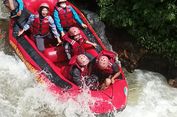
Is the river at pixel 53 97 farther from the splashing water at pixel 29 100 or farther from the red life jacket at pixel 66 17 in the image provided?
the red life jacket at pixel 66 17

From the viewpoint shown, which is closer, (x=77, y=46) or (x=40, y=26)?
(x=77, y=46)

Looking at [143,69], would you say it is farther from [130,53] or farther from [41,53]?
[41,53]

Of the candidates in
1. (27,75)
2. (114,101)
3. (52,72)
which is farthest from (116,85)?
(27,75)

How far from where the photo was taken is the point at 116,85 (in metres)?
8.05

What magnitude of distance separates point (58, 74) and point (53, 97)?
0.46 m

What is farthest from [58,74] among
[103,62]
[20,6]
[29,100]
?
[20,6]

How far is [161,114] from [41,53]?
2.61 metres

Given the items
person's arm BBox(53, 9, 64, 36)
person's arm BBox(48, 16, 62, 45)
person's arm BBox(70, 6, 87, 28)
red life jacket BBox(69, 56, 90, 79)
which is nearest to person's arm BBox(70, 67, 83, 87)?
red life jacket BBox(69, 56, 90, 79)

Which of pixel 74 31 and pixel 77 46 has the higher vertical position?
pixel 74 31

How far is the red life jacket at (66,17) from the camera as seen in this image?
9055 millimetres

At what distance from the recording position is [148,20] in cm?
896

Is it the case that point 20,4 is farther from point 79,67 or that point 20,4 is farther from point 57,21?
point 79,67

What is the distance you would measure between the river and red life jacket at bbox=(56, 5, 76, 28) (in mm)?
1209

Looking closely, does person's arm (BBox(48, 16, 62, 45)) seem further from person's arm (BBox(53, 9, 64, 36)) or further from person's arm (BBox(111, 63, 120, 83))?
person's arm (BBox(111, 63, 120, 83))
